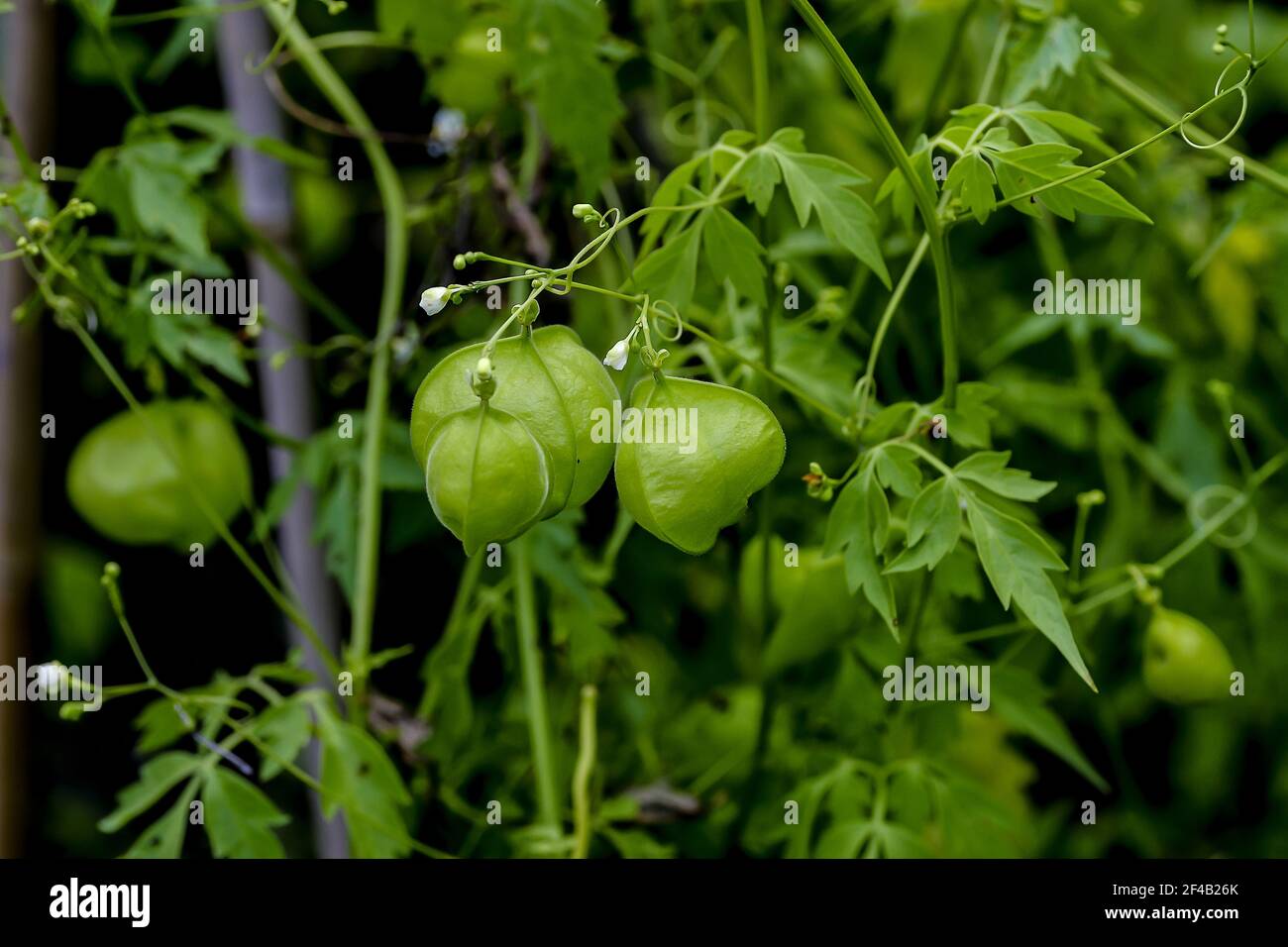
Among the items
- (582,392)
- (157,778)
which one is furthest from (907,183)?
(157,778)

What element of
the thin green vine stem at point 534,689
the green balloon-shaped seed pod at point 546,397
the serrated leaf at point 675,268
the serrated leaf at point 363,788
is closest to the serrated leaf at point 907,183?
the serrated leaf at point 675,268

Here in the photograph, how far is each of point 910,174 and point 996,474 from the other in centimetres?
19

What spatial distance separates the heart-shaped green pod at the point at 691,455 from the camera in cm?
62

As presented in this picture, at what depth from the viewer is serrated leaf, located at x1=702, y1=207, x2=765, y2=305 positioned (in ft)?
2.41

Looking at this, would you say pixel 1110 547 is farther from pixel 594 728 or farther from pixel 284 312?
pixel 284 312

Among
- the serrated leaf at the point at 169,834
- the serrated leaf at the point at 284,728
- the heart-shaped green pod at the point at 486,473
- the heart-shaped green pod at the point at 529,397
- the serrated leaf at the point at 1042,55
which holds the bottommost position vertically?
the serrated leaf at the point at 169,834

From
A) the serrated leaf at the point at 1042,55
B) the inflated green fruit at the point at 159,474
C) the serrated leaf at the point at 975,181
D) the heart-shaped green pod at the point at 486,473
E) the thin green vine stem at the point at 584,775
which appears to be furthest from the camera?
the inflated green fruit at the point at 159,474

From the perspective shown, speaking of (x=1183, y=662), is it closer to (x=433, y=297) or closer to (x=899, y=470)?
(x=899, y=470)

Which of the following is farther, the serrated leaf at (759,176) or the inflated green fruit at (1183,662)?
the inflated green fruit at (1183,662)

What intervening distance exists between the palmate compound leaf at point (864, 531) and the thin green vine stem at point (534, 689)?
30 cm

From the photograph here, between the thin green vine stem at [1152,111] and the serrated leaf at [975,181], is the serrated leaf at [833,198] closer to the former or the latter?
the serrated leaf at [975,181]

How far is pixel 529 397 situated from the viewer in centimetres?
60

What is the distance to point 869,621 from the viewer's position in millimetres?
944

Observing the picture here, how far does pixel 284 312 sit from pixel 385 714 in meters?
0.43
